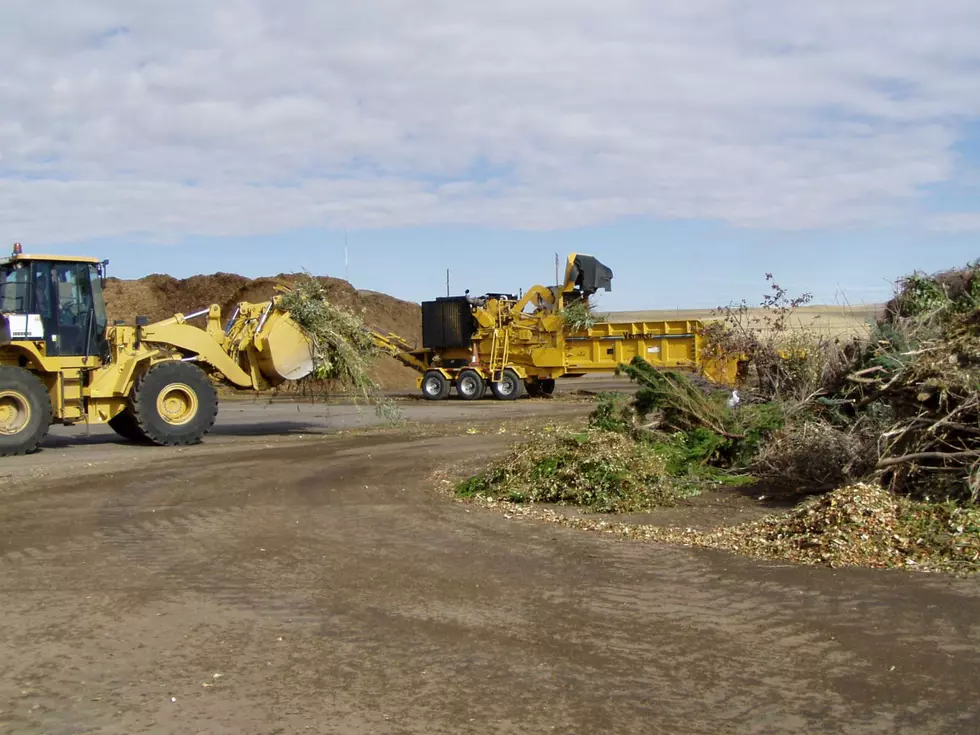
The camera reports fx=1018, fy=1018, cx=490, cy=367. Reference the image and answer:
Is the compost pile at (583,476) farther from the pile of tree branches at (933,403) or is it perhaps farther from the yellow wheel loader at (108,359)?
the yellow wheel loader at (108,359)

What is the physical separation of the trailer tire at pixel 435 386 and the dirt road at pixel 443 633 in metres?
19.2

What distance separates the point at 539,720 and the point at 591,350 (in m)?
23.5

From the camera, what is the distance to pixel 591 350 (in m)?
28.2

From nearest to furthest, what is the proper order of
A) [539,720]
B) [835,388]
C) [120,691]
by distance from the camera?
[539,720] → [120,691] → [835,388]

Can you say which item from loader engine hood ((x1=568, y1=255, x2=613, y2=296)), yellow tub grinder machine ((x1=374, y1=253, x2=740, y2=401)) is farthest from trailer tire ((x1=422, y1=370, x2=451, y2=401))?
loader engine hood ((x1=568, y1=255, x2=613, y2=296))

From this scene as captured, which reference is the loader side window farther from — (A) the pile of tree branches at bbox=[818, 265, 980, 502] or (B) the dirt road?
(A) the pile of tree branches at bbox=[818, 265, 980, 502]

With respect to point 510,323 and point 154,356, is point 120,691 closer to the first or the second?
point 154,356

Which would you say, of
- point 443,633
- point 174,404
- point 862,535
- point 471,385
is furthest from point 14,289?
point 471,385

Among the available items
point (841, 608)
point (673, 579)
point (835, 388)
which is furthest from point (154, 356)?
point (841, 608)

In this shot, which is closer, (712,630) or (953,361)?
(712,630)

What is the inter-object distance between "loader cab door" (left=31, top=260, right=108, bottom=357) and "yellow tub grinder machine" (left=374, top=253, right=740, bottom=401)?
11012 mm

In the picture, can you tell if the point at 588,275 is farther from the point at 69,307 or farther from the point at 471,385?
the point at 69,307

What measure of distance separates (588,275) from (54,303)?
50.5 feet

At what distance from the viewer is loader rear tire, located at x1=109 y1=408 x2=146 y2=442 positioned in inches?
702
